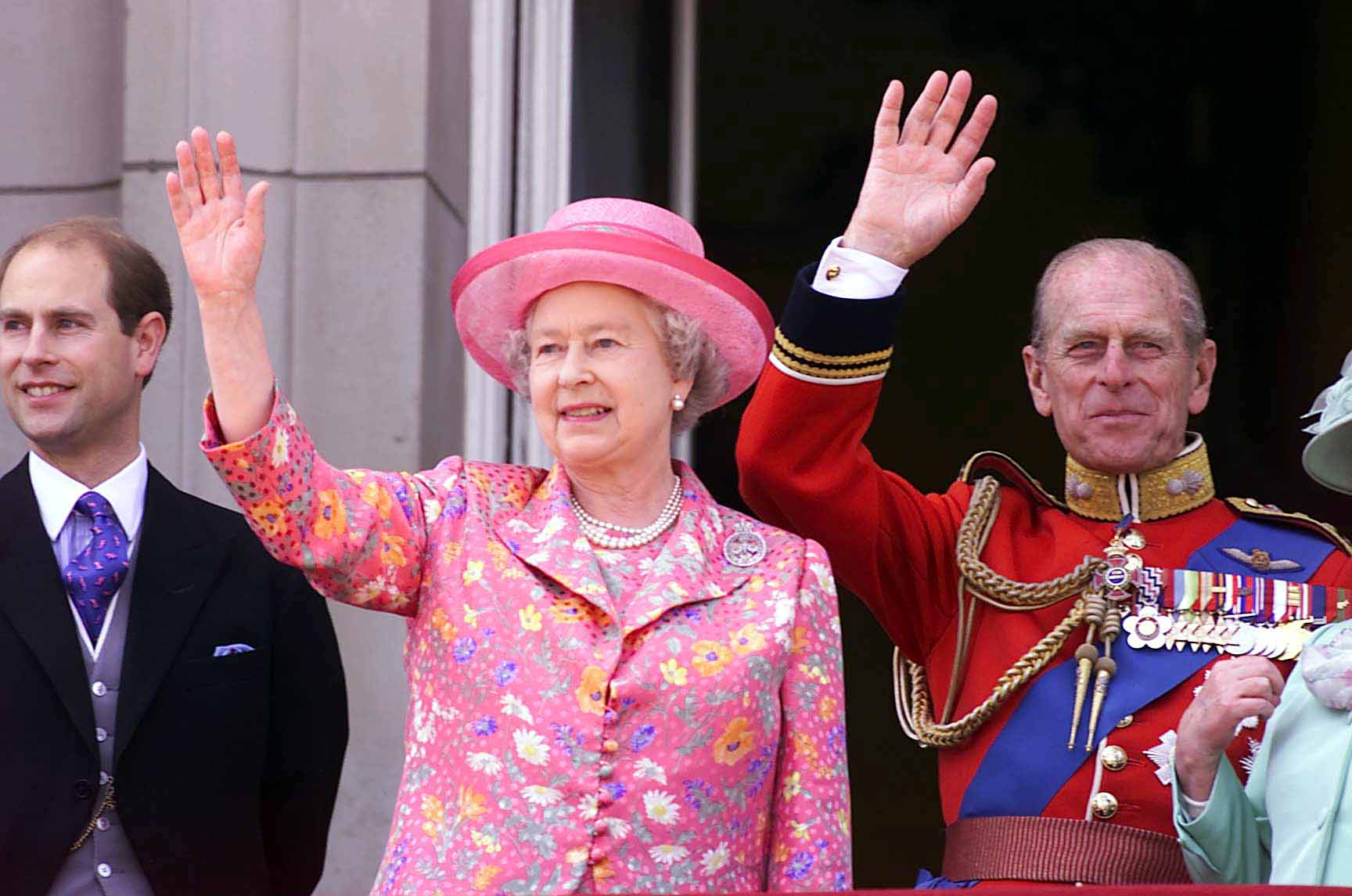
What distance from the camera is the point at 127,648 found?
11.5ft

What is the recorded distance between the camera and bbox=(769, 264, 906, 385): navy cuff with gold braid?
3.58m

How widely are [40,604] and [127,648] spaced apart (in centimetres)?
14

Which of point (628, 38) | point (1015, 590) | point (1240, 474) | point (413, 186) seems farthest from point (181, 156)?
point (1240, 474)

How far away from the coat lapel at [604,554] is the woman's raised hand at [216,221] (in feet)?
1.69

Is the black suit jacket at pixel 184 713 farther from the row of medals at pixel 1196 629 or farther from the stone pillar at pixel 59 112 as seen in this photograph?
the stone pillar at pixel 59 112

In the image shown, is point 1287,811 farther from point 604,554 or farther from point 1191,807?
point 604,554

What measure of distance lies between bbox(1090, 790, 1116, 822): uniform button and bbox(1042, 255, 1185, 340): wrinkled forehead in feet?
2.48

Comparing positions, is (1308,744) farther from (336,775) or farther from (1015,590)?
(336,775)

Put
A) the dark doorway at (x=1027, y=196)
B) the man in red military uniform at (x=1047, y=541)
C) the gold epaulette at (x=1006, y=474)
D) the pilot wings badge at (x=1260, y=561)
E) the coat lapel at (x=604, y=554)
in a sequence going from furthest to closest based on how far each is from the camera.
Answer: the dark doorway at (x=1027, y=196) → the gold epaulette at (x=1006, y=474) → the pilot wings badge at (x=1260, y=561) → the man in red military uniform at (x=1047, y=541) → the coat lapel at (x=604, y=554)

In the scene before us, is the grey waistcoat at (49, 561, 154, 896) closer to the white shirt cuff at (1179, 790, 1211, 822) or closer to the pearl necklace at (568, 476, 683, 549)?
the pearl necklace at (568, 476, 683, 549)

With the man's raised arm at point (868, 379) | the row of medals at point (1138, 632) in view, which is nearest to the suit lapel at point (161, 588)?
the man's raised arm at point (868, 379)

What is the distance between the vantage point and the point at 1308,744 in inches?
125

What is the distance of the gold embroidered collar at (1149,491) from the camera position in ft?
12.8

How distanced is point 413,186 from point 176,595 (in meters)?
1.55
